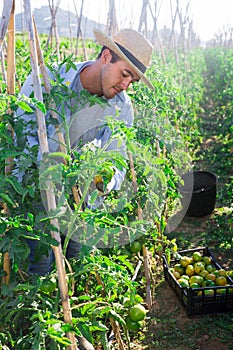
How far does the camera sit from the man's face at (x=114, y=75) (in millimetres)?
2053

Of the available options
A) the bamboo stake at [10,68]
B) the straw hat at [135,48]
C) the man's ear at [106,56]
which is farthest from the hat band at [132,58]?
the bamboo stake at [10,68]

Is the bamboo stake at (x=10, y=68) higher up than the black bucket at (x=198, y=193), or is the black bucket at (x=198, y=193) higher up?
the bamboo stake at (x=10, y=68)

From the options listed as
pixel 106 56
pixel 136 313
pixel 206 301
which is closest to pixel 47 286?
pixel 136 313

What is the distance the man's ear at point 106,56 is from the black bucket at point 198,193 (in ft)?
7.33

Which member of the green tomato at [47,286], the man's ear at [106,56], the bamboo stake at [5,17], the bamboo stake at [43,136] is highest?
the bamboo stake at [5,17]

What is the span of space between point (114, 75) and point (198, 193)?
2.27 meters

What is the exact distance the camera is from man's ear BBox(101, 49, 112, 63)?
210 cm

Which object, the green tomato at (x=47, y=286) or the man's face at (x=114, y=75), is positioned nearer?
the green tomato at (x=47, y=286)

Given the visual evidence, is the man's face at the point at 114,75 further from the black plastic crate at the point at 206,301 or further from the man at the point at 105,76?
the black plastic crate at the point at 206,301

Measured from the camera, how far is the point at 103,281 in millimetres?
2031

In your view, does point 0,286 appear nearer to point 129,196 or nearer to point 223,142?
point 129,196

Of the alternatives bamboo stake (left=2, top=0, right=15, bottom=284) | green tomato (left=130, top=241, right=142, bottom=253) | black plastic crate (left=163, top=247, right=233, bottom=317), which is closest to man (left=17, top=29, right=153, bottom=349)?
bamboo stake (left=2, top=0, right=15, bottom=284)

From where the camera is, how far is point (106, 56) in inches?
83.1

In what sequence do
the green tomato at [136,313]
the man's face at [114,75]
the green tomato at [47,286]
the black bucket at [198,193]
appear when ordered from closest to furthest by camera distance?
the green tomato at [47,286] → the man's face at [114,75] → the green tomato at [136,313] → the black bucket at [198,193]
